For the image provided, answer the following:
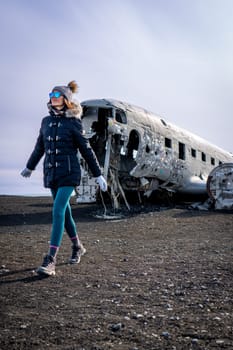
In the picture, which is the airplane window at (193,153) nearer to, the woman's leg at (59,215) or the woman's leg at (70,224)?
the woman's leg at (70,224)

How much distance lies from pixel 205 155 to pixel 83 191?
8.51 meters

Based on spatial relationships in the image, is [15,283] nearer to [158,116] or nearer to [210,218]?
[210,218]

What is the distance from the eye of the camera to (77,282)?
4.02m

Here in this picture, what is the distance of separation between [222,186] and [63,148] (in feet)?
33.3

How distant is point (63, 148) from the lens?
15.5ft

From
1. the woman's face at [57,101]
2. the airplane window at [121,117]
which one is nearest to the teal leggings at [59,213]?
the woman's face at [57,101]

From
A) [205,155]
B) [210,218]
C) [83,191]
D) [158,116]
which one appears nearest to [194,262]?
[210,218]

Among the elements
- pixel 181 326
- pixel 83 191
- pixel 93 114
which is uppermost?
pixel 93 114

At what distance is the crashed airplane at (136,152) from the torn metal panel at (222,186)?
5.94 ft

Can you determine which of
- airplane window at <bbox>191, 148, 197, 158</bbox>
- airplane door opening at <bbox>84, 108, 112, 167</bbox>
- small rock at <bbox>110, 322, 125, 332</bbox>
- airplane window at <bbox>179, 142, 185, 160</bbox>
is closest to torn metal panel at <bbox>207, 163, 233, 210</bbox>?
airplane window at <bbox>179, 142, 185, 160</bbox>

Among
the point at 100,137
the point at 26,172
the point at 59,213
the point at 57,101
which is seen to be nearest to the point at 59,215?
the point at 59,213

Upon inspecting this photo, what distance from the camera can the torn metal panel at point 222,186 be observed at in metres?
13.5

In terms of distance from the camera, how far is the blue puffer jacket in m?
4.67

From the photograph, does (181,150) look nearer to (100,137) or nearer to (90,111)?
(100,137)
